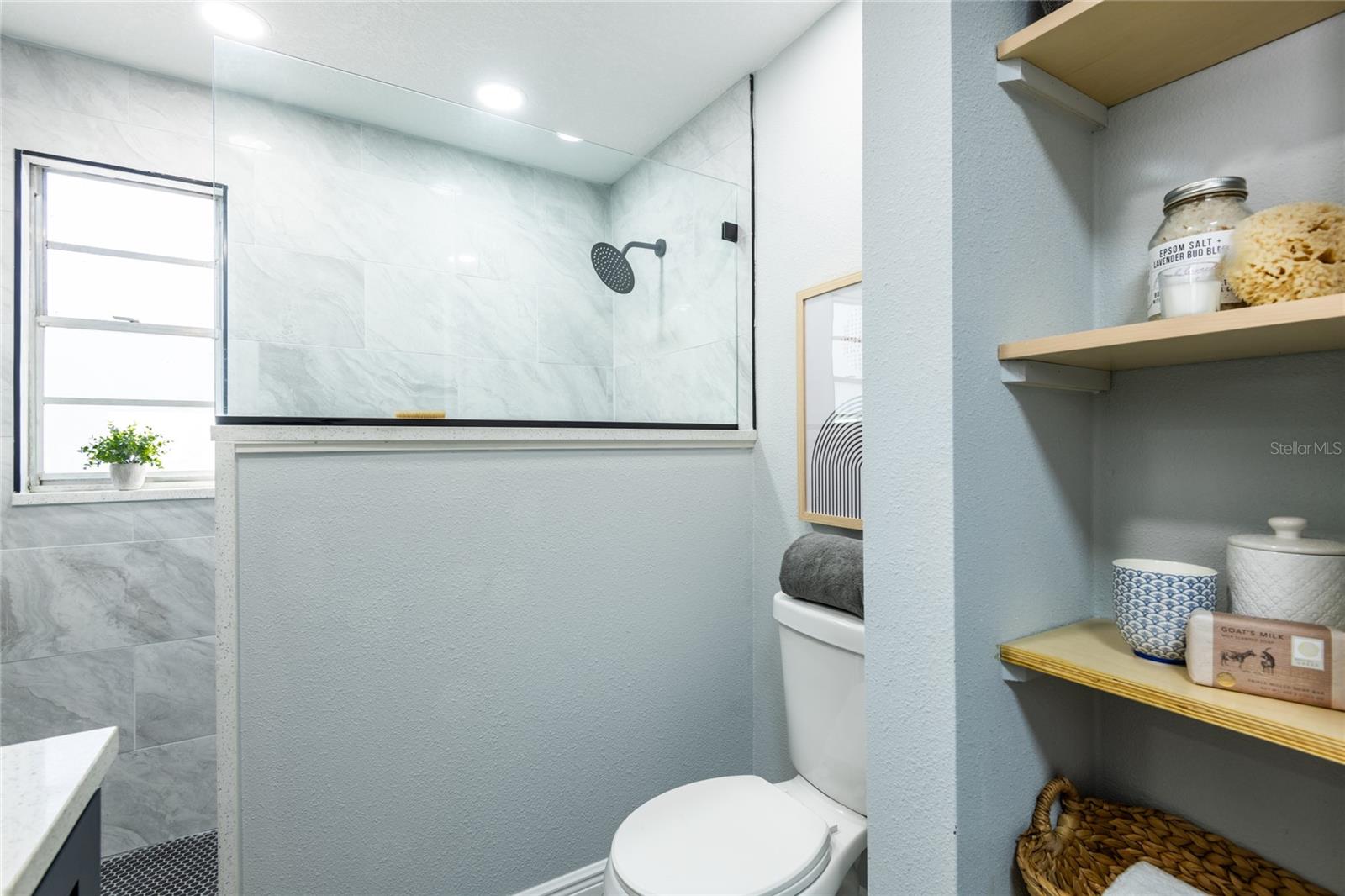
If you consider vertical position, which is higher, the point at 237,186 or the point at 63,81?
the point at 63,81

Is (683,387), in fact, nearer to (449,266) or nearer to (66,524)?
(449,266)

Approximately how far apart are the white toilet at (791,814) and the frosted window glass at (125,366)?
6.45 feet

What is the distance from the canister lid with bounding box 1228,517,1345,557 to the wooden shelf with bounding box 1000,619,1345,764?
161mm

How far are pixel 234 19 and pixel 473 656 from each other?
1.75m

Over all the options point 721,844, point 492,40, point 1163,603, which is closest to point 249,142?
point 492,40

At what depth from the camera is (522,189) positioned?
1638 millimetres

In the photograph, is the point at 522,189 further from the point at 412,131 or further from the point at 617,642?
the point at 617,642

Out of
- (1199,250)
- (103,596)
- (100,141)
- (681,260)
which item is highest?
(100,141)

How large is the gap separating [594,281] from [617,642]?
0.97 metres

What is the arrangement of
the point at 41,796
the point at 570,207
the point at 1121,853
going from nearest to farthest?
the point at 41,796 → the point at 1121,853 → the point at 570,207

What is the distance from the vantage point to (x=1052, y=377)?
33.8 inches

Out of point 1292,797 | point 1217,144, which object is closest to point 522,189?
point 1217,144

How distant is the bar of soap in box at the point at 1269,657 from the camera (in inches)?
24.5

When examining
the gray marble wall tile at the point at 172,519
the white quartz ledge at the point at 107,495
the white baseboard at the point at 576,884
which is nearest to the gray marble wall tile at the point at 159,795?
the gray marble wall tile at the point at 172,519
